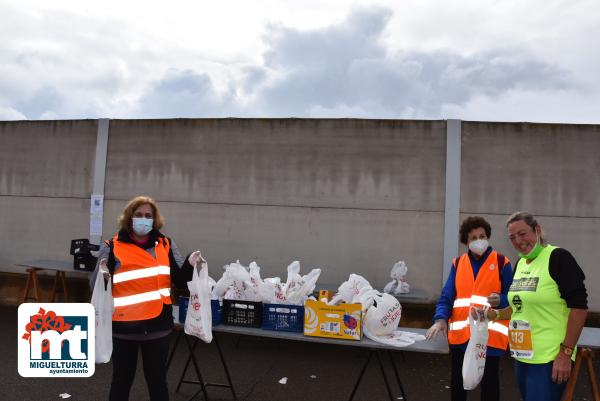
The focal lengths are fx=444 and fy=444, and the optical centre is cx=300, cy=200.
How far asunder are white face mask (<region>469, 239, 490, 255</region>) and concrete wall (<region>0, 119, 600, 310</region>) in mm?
3120

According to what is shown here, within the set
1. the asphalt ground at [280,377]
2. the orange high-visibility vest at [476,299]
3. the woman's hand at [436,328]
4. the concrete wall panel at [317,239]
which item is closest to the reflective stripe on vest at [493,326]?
the orange high-visibility vest at [476,299]

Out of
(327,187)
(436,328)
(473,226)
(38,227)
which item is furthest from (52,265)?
(473,226)

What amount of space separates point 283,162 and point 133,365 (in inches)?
172

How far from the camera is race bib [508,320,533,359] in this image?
2.34 meters

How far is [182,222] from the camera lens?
22.8 ft

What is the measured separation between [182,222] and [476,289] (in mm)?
5075

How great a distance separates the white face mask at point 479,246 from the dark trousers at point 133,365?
6.82 feet

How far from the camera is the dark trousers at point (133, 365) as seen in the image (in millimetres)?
2664

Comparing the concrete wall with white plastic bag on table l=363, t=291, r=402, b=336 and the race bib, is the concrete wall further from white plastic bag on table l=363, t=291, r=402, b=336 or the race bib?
the race bib

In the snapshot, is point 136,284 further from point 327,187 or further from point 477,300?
point 327,187

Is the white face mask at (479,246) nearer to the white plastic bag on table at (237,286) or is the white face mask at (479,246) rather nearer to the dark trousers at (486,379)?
the dark trousers at (486,379)

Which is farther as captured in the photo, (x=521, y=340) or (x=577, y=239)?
(x=577, y=239)

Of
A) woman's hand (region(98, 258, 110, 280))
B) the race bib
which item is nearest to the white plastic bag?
the race bib

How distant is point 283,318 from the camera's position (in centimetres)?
362
